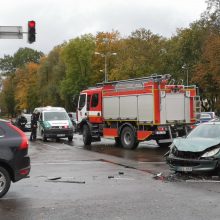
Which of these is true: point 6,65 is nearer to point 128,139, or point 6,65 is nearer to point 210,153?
point 128,139

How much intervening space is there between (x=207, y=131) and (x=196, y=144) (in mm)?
1254

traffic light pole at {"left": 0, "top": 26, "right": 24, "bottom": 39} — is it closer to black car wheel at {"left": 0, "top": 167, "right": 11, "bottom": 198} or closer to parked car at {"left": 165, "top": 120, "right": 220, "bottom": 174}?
parked car at {"left": 165, "top": 120, "right": 220, "bottom": 174}

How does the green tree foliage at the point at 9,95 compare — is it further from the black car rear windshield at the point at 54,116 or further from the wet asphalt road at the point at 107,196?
the wet asphalt road at the point at 107,196

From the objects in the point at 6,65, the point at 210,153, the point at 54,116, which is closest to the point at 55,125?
the point at 54,116

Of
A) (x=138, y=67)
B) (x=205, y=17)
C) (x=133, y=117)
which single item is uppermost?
(x=205, y=17)

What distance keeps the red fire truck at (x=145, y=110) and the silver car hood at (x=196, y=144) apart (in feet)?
23.9

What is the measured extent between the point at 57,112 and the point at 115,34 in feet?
151

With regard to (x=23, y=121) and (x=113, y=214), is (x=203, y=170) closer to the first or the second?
(x=113, y=214)

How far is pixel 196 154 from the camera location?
11695 millimetres

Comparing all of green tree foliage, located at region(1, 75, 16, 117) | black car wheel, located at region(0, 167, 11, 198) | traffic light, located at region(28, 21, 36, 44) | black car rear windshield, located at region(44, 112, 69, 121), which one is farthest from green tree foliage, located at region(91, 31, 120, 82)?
black car wheel, located at region(0, 167, 11, 198)

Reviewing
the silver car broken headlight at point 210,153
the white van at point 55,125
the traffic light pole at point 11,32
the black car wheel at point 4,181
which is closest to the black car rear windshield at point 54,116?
the white van at point 55,125

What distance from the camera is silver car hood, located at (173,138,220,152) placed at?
11.8 metres

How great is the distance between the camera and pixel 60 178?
1181 cm

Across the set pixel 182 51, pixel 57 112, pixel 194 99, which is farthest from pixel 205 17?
pixel 194 99
